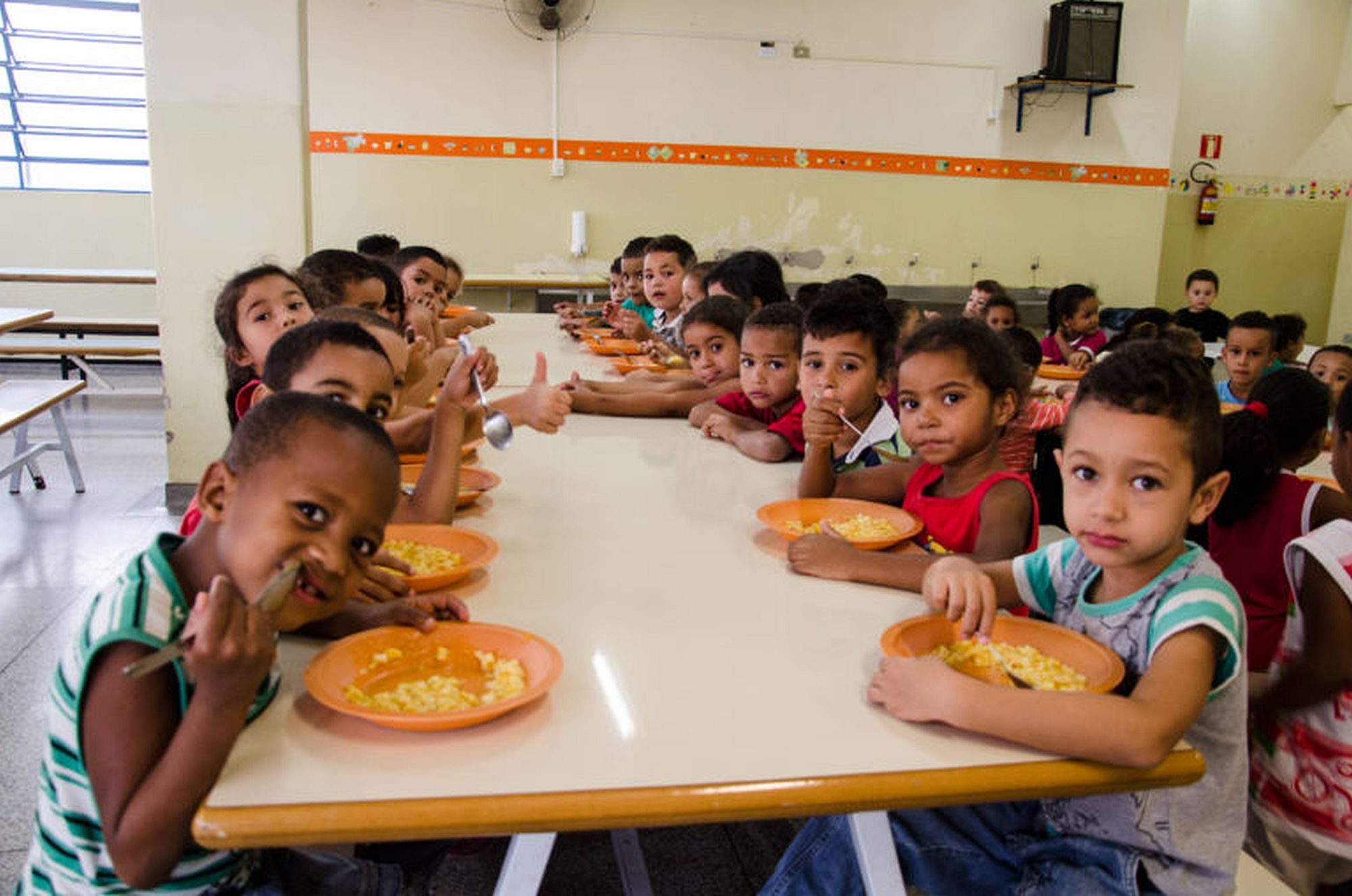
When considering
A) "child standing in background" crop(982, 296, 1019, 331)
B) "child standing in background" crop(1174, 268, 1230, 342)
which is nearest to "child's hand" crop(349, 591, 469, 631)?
"child standing in background" crop(982, 296, 1019, 331)

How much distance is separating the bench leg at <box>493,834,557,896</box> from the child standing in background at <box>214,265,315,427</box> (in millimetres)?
1410

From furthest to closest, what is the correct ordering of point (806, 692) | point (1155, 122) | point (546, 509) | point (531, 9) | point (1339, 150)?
1. point (1339, 150)
2. point (1155, 122)
3. point (531, 9)
4. point (546, 509)
5. point (806, 692)

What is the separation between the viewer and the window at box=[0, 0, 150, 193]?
24.3ft

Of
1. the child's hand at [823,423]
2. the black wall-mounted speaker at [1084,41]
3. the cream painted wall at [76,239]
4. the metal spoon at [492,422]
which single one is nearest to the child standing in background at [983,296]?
the black wall-mounted speaker at [1084,41]

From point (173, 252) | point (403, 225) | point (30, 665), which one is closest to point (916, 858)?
point (30, 665)

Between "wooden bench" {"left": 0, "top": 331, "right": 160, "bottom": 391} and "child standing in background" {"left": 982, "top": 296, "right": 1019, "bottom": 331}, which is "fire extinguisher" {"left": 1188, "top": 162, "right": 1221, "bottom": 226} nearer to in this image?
"child standing in background" {"left": 982, "top": 296, "right": 1019, "bottom": 331}

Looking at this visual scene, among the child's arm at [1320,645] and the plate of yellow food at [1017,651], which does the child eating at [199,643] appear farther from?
the child's arm at [1320,645]

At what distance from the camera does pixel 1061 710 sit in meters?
0.98

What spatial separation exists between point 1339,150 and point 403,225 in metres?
7.48

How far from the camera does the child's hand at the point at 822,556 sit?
57.4 inches

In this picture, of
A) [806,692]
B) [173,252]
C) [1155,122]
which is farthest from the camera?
[1155,122]

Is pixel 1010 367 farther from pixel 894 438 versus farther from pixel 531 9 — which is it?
pixel 531 9

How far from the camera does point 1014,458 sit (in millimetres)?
2916

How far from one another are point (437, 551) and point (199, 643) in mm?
620
